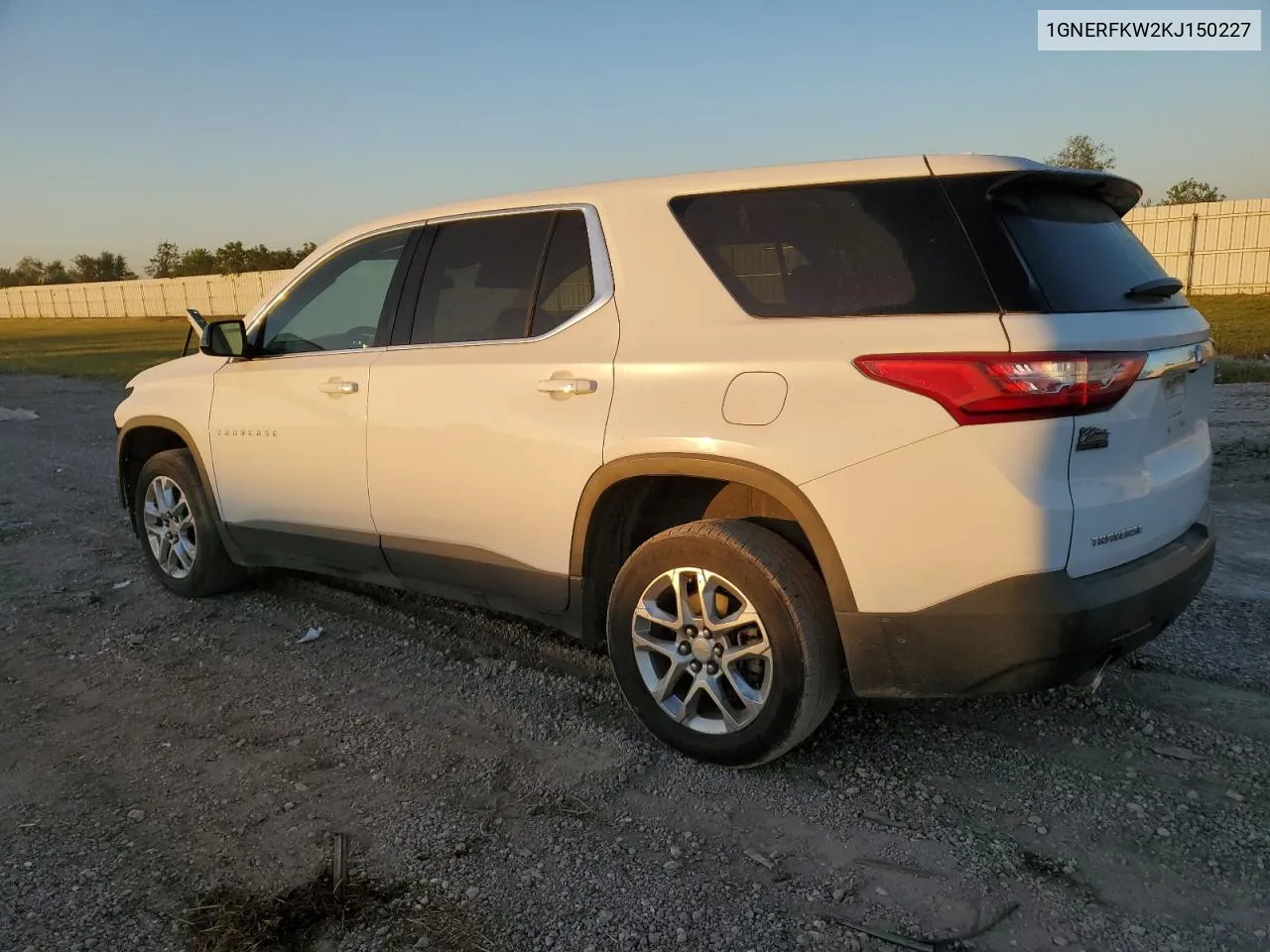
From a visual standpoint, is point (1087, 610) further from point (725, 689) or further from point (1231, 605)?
point (1231, 605)

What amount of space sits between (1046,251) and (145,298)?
59.3 metres

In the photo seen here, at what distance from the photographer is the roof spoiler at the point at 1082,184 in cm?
272

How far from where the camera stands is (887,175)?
284cm

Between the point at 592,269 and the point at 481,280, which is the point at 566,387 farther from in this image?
the point at 481,280

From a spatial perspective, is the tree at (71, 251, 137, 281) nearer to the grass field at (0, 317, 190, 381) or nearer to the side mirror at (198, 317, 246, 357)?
the grass field at (0, 317, 190, 381)

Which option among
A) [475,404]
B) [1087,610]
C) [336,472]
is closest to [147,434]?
[336,472]

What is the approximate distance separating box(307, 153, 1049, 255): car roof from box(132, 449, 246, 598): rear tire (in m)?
1.88

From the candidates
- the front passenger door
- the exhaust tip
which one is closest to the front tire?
the exhaust tip

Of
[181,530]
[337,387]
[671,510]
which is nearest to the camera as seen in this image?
[671,510]

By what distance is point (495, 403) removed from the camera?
354 cm

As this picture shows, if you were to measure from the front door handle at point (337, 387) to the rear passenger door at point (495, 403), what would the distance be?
0.49 ft

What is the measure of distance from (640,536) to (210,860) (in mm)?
1729

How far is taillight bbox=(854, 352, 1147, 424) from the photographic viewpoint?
8.14ft

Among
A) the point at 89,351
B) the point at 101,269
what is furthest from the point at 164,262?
the point at 89,351
